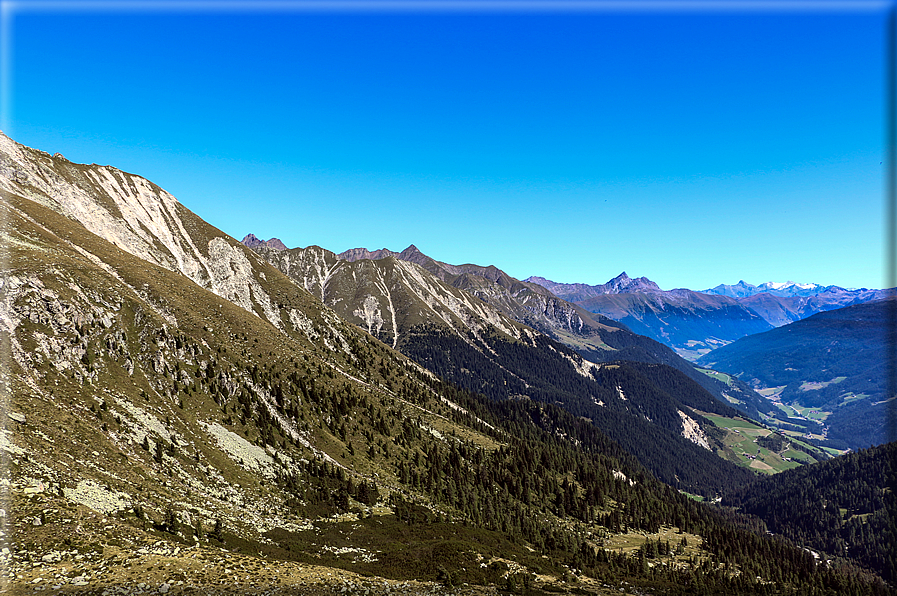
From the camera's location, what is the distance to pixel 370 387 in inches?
7087

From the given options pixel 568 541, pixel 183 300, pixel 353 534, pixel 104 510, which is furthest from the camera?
pixel 183 300

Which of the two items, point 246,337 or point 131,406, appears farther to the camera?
point 246,337

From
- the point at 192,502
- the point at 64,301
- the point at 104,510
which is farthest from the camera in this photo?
the point at 64,301

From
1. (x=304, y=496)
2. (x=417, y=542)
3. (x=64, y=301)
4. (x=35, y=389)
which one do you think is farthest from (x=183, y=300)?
(x=417, y=542)

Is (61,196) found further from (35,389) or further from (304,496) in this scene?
(304,496)

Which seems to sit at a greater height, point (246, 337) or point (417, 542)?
point (246, 337)

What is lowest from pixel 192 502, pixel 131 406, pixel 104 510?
pixel 192 502

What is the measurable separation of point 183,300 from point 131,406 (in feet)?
206

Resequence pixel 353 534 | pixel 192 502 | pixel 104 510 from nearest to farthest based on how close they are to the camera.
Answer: pixel 104 510
pixel 192 502
pixel 353 534

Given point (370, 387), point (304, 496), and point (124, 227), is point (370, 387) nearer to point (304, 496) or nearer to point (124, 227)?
point (304, 496)

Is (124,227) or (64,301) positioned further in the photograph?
(124,227)

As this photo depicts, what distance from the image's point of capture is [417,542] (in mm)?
78188

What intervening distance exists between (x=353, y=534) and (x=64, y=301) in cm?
7469

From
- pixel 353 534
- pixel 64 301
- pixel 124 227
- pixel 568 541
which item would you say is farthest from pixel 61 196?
pixel 568 541
